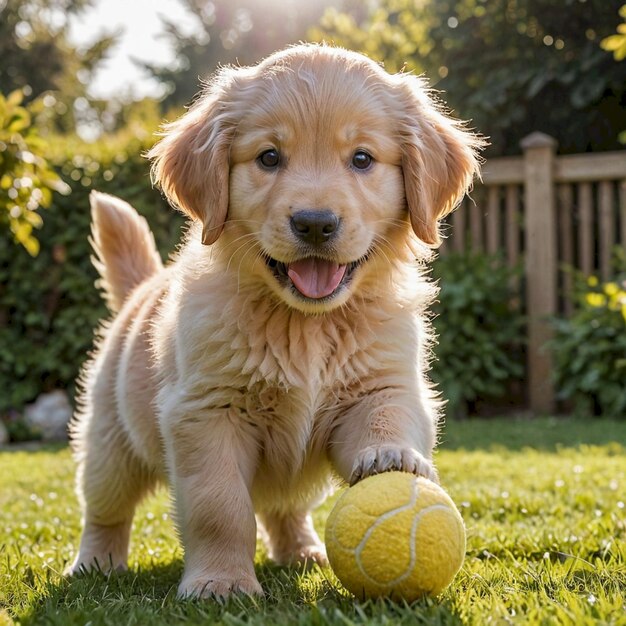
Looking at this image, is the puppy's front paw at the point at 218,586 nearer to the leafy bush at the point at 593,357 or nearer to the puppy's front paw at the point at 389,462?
the puppy's front paw at the point at 389,462

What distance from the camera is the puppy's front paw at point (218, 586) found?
2439 millimetres

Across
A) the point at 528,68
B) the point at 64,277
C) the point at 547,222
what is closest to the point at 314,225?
the point at 547,222

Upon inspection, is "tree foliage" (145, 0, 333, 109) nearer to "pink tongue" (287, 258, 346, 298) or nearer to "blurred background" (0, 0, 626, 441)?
"blurred background" (0, 0, 626, 441)

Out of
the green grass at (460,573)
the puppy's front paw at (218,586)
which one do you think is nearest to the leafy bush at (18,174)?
the green grass at (460,573)

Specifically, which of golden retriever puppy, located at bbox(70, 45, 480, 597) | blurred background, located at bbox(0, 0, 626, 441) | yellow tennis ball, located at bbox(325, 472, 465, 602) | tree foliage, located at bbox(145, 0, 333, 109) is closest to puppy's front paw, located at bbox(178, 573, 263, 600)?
golden retriever puppy, located at bbox(70, 45, 480, 597)

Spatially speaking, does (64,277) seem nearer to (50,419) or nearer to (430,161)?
(50,419)

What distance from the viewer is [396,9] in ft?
36.0

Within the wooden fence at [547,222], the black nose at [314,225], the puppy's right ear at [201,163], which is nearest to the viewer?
the black nose at [314,225]

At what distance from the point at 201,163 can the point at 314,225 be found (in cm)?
56

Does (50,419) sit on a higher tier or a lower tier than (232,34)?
lower

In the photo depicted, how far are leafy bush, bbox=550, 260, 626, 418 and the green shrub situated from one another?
3703 millimetres

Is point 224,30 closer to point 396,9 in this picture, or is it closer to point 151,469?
point 396,9

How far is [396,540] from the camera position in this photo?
2.21 meters

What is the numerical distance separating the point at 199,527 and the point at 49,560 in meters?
0.95
